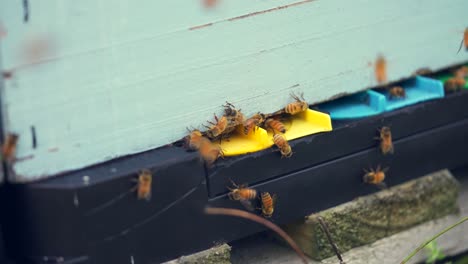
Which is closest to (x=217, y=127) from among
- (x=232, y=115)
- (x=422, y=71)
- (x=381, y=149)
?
(x=232, y=115)

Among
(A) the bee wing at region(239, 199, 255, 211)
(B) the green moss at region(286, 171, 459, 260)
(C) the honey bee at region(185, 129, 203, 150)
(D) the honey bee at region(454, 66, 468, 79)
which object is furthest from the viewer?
(D) the honey bee at region(454, 66, 468, 79)

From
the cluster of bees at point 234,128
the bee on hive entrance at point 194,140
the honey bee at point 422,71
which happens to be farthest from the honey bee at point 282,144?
the honey bee at point 422,71

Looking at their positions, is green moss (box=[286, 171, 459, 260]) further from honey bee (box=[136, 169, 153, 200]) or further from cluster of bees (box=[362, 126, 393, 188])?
honey bee (box=[136, 169, 153, 200])

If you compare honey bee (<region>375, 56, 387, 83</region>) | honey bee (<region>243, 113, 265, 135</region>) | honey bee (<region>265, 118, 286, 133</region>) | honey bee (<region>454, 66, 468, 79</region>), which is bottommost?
honey bee (<region>265, 118, 286, 133</region>)

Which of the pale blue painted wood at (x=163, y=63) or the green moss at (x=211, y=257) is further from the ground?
the pale blue painted wood at (x=163, y=63)

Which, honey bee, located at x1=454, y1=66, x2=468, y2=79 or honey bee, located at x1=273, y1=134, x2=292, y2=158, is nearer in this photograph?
honey bee, located at x1=273, y1=134, x2=292, y2=158

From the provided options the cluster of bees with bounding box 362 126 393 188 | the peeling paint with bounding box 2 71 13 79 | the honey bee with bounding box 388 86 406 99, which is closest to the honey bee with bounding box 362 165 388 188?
the cluster of bees with bounding box 362 126 393 188

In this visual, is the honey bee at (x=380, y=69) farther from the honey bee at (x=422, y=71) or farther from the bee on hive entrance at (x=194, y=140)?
the bee on hive entrance at (x=194, y=140)
